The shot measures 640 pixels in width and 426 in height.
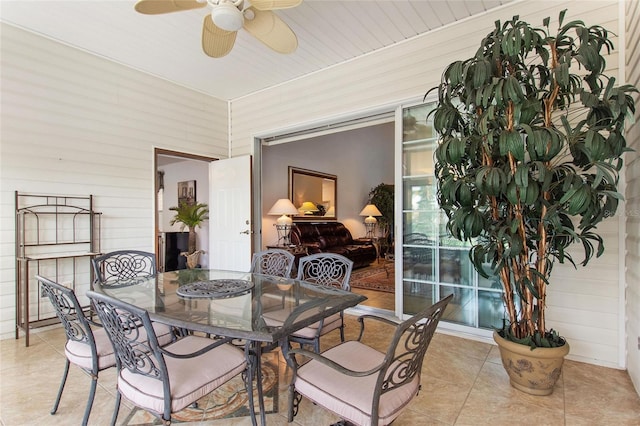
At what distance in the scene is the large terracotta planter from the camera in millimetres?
2057

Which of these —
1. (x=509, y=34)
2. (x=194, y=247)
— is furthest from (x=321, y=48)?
(x=194, y=247)

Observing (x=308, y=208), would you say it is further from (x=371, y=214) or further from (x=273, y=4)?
(x=273, y=4)

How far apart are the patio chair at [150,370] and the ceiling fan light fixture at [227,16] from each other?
69.2 inches

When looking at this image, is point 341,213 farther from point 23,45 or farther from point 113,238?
point 23,45

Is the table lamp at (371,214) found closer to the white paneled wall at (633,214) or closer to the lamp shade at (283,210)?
the lamp shade at (283,210)

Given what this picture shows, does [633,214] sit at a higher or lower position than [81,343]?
higher

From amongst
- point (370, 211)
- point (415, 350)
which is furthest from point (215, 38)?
point (370, 211)

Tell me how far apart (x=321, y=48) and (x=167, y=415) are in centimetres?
351

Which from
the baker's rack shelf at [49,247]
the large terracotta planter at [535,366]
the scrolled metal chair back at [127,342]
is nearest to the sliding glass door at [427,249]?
the large terracotta planter at [535,366]

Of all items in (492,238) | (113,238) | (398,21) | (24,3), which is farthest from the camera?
(113,238)

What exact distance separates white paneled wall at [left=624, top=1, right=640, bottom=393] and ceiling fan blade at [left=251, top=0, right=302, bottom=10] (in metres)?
2.26

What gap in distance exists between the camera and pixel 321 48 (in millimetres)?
3539

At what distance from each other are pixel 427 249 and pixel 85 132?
3941 millimetres

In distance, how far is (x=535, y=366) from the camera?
2076 mm
